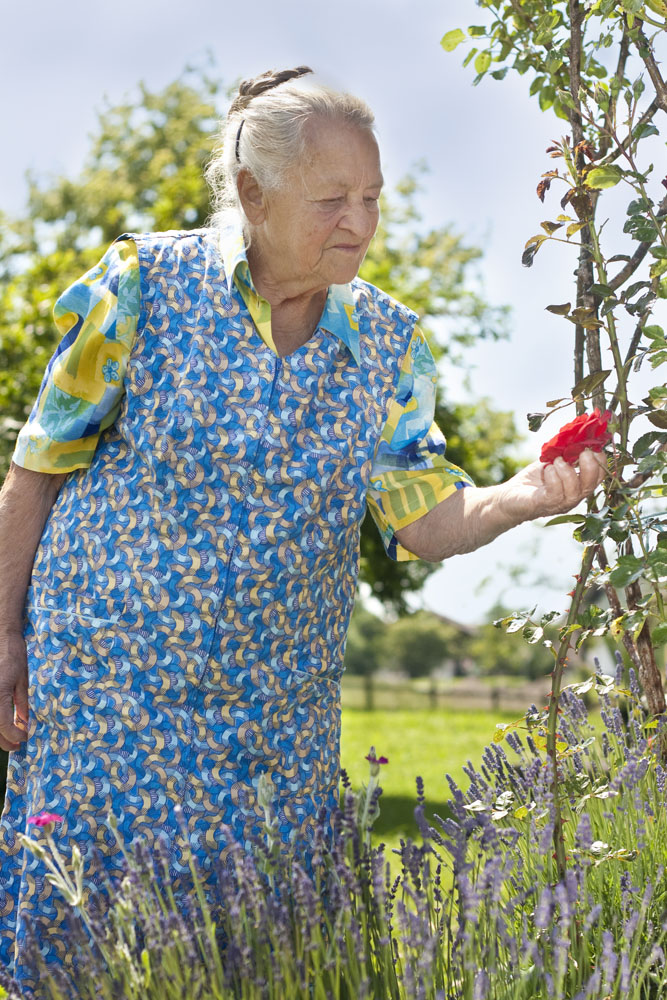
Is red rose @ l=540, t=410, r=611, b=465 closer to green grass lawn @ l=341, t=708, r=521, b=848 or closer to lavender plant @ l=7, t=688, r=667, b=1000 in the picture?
lavender plant @ l=7, t=688, r=667, b=1000

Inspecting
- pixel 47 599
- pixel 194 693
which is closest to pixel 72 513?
pixel 47 599

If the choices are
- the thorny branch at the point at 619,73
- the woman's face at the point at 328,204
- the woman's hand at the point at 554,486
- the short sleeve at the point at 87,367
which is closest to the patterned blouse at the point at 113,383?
the short sleeve at the point at 87,367

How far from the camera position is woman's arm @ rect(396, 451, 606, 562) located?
191 centimetres

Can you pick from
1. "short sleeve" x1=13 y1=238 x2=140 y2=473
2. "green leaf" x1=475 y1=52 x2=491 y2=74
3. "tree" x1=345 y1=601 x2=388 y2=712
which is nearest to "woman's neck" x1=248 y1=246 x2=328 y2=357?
"short sleeve" x1=13 y1=238 x2=140 y2=473

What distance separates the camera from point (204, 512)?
80.0 inches

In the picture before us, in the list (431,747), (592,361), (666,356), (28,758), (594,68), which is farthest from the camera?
(431,747)

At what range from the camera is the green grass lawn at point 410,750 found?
8.13m

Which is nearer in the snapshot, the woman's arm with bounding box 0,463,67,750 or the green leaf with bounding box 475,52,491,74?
the woman's arm with bounding box 0,463,67,750

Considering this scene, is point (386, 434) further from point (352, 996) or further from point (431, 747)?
point (431, 747)

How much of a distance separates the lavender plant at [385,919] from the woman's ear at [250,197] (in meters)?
1.12

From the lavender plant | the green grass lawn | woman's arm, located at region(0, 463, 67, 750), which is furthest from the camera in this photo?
the green grass lawn

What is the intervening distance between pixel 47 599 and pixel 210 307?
0.67 m

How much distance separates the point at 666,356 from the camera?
2027 mm

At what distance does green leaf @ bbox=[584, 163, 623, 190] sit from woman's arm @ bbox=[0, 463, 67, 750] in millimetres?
1267
